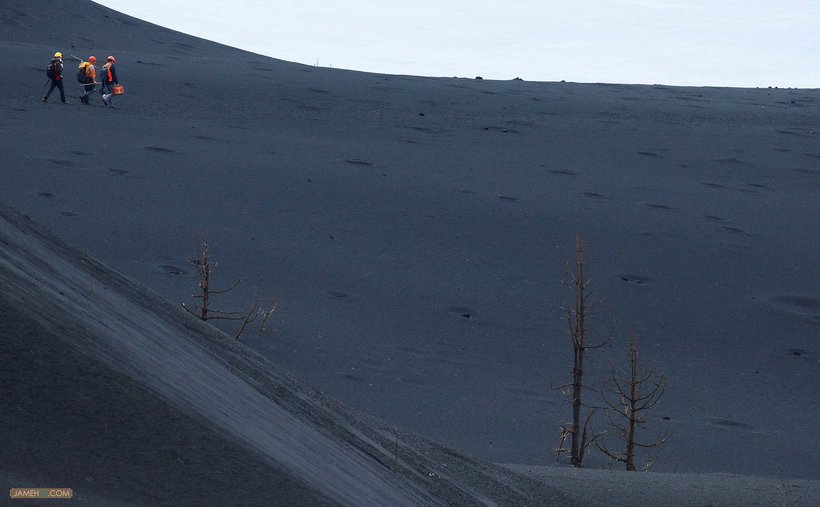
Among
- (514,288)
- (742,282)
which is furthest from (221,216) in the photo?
(742,282)

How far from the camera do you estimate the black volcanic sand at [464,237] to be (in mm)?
9992

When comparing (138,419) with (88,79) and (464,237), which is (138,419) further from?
(88,79)

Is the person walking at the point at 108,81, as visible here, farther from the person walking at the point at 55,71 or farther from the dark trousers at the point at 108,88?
the person walking at the point at 55,71

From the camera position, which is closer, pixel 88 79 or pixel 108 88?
pixel 88 79

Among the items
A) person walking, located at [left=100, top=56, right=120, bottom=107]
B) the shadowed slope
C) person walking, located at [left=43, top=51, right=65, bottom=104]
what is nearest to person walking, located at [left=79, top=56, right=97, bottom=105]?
person walking, located at [left=100, top=56, right=120, bottom=107]

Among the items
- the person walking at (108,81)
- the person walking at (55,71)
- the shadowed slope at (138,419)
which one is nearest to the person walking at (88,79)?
the person walking at (108,81)

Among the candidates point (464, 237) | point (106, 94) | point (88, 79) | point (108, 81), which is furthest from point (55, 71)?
point (464, 237)

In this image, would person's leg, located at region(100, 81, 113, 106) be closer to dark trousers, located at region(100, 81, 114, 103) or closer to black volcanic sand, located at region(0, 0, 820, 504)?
dark trousers, located at region(100, 81, 114, 103)

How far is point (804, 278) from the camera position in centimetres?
1365

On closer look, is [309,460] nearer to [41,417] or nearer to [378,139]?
[41,417]

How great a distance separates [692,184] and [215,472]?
16.2 meters

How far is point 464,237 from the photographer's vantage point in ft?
46.5

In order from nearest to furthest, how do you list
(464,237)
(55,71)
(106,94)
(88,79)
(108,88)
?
(464,237) → (55,71) → (88,79) → (106,94) → (108,88)

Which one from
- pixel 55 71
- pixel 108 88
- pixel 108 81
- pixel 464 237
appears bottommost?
pixel 464 237
